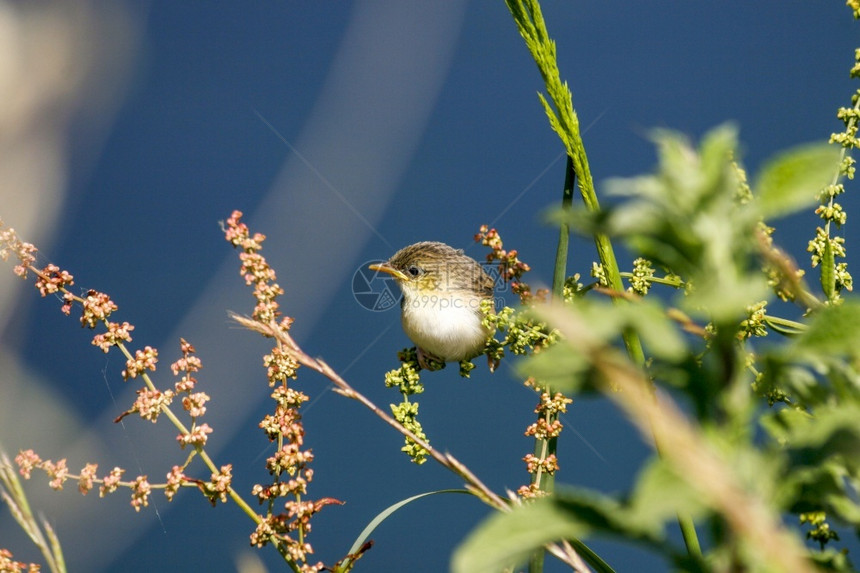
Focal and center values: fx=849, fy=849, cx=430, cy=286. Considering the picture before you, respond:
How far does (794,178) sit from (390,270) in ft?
5.51

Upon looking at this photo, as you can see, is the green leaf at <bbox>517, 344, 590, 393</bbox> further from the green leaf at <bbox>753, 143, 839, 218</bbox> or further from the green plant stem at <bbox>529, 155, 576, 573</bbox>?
the green plant stem at <bbox>529, 155, 576, 573</bbox>

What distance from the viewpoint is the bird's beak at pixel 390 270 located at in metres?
1.92

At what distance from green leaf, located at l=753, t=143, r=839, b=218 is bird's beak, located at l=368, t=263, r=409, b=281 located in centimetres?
167

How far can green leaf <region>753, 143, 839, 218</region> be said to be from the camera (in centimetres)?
25

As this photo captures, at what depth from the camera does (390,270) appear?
1.92 metres

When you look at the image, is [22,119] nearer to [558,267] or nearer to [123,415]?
[123,415]

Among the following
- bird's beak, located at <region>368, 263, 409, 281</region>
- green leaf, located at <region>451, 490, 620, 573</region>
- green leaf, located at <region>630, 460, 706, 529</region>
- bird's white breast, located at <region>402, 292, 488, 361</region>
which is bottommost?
green leaf, located at <region>451, 490, 620, 573</region>

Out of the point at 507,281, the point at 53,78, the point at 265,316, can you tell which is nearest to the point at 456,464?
the point at 265,316

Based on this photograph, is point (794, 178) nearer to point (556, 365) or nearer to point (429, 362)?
point (556, 365)

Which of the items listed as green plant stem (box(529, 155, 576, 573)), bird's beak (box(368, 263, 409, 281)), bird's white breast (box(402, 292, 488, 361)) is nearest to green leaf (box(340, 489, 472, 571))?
green plant stem (box(529, 155, 576, 573))

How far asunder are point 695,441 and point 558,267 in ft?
1.73

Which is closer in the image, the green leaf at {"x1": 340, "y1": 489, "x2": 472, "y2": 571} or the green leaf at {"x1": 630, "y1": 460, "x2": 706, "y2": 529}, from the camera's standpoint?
the green leaf at {"x1": 630, "y1": 460, "x2": 706, "y2": 529}

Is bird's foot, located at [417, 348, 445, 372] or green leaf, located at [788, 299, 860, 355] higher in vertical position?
bird's foot, located at [417, 348, 445, 372]

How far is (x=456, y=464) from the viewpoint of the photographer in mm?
434
